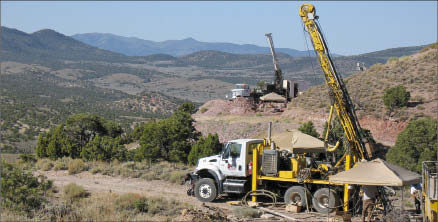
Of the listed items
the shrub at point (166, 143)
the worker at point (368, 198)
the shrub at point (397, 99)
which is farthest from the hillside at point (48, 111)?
the worker at point (368, 198)

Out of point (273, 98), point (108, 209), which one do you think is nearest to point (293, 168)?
point (108, 209)

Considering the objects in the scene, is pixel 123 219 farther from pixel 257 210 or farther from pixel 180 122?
pixel 180 122

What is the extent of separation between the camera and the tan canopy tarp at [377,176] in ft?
40.6

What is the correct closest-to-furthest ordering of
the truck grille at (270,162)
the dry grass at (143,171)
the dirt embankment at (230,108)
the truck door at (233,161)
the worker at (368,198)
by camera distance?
1. the worker at (368,198)
2. the truck grille at (270,162)
3. the truck door at (233,161)
4. the dry grass at (143,171)
5. the dirt embankment at (230,108)

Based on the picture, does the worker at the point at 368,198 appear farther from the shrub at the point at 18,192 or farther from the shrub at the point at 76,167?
the shrub at the point at 76,167

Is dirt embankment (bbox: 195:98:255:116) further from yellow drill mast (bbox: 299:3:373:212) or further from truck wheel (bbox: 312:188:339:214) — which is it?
truck wheel (bbox: 312:188:339:214)

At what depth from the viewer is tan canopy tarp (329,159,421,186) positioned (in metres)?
12.4

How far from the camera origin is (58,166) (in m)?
22.2

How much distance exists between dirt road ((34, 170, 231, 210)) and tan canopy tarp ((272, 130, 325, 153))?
2762mm

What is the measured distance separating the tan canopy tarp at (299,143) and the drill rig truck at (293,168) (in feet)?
0.34

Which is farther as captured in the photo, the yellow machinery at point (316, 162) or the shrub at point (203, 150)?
the shrub at point (203, 150)

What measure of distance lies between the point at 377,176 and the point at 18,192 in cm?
919

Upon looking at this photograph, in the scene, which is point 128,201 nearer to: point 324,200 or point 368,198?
point 324,200

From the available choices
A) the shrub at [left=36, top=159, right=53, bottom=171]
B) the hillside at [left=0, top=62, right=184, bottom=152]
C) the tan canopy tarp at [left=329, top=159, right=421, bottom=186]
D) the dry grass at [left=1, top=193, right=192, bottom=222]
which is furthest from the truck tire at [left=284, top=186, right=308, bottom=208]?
the hillside at [left=0, top=62, right=184, bottom=152]
